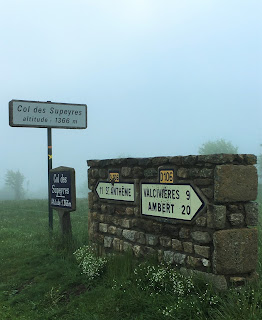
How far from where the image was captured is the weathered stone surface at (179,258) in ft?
17.2

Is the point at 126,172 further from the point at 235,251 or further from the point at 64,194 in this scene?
the point at 64,194

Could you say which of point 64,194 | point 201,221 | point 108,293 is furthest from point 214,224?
point 64,194

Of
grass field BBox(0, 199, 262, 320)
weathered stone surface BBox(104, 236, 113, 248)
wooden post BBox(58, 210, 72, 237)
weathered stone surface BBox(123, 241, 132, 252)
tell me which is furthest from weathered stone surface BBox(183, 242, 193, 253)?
wooden post BBox(58, 210, 72, 237)

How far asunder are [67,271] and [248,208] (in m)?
3.45

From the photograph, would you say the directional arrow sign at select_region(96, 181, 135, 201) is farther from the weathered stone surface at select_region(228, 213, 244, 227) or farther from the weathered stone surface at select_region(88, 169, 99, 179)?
the weathered stone surface at select_region(228, 213, 244, 227)

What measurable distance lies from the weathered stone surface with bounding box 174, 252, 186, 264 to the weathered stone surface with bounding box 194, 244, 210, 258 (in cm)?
28

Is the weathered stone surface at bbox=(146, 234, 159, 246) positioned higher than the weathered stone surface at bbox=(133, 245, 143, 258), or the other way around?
the weathered stone surface at bbox=(146, 234, 159, 246)

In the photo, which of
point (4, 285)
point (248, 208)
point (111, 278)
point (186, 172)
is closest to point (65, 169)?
point (4, 285)

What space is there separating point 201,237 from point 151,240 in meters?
1.11

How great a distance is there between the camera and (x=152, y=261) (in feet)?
18.6

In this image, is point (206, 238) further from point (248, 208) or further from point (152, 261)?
point (152, 261)

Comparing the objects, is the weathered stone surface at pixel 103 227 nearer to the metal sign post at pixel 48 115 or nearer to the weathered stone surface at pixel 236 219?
the weathered stone surface at pixel 236 219

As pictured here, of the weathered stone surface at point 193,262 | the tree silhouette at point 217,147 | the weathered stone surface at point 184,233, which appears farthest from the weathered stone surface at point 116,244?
the tree silhouette at point 217,147

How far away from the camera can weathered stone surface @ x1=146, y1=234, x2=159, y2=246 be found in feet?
19.0
